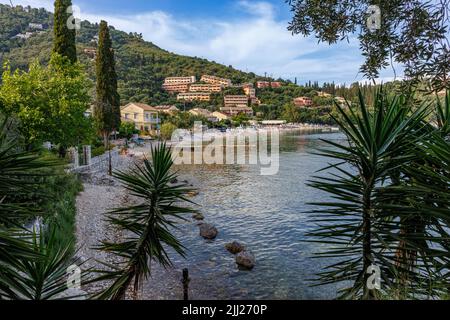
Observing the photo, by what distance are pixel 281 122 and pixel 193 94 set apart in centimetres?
3081

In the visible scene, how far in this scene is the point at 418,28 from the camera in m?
2.58

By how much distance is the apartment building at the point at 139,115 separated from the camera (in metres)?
49.5

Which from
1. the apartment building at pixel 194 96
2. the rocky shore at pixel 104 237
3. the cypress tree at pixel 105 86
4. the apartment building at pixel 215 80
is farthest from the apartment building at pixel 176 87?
the rocky shore at pixel 104 237

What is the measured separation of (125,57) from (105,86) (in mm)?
17874

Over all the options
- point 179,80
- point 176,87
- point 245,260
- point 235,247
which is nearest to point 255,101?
point 179,80

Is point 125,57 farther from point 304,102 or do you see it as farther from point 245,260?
point 304,102

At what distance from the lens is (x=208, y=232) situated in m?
11.4

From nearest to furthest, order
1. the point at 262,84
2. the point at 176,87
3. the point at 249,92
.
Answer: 1. the point at 176,87
2. the point at 249,92
3. the point at 262,84

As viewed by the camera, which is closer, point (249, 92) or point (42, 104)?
point (42, 104)

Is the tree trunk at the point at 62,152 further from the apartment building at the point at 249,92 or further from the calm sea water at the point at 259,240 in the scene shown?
the apartment building at the point at 249,92

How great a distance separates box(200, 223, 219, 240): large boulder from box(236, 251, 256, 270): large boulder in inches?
87.4

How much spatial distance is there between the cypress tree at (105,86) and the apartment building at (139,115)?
20.4 m

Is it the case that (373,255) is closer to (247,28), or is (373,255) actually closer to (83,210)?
(247,28)

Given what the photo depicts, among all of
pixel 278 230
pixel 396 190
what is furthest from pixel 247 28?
pixel 278 230
